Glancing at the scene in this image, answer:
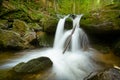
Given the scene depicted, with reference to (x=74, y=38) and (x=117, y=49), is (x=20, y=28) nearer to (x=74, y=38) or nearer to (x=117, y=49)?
(x=74, y=38)

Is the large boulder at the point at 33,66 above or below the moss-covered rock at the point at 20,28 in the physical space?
below

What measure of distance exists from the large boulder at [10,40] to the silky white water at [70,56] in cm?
77

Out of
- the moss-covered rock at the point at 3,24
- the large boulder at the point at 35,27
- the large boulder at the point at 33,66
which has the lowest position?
the large boulder at the point at 33,66

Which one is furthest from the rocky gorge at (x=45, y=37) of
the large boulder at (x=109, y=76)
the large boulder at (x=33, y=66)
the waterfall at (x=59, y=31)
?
the large boulder at (x=109, y=76)

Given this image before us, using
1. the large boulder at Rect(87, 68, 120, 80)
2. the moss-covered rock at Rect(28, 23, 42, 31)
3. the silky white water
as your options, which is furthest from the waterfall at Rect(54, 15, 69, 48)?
the large boulder at Rect(87, 68, 120, 80)

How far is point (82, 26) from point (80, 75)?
3900 millimetres

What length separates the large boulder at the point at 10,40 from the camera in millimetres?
9203

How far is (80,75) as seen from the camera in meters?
6.34

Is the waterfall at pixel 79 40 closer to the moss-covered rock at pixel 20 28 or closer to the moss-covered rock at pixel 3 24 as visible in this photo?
the moss-covered rock at pixel 20 28

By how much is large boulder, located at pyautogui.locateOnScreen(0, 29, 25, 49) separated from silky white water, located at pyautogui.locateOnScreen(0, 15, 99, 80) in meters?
0.77

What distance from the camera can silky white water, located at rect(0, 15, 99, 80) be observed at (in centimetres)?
659

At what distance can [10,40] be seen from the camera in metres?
9.31

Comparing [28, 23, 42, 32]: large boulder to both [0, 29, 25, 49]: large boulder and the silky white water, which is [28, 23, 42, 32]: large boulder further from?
[0, 29, 25, 49]: large boulder

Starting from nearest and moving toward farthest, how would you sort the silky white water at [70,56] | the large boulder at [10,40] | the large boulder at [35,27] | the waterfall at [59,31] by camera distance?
1. the silky white water at [70,56]
2. the large boulder at [10,40]
3. the waterfall at [59,31]
4. the large boulder at [35,27]
